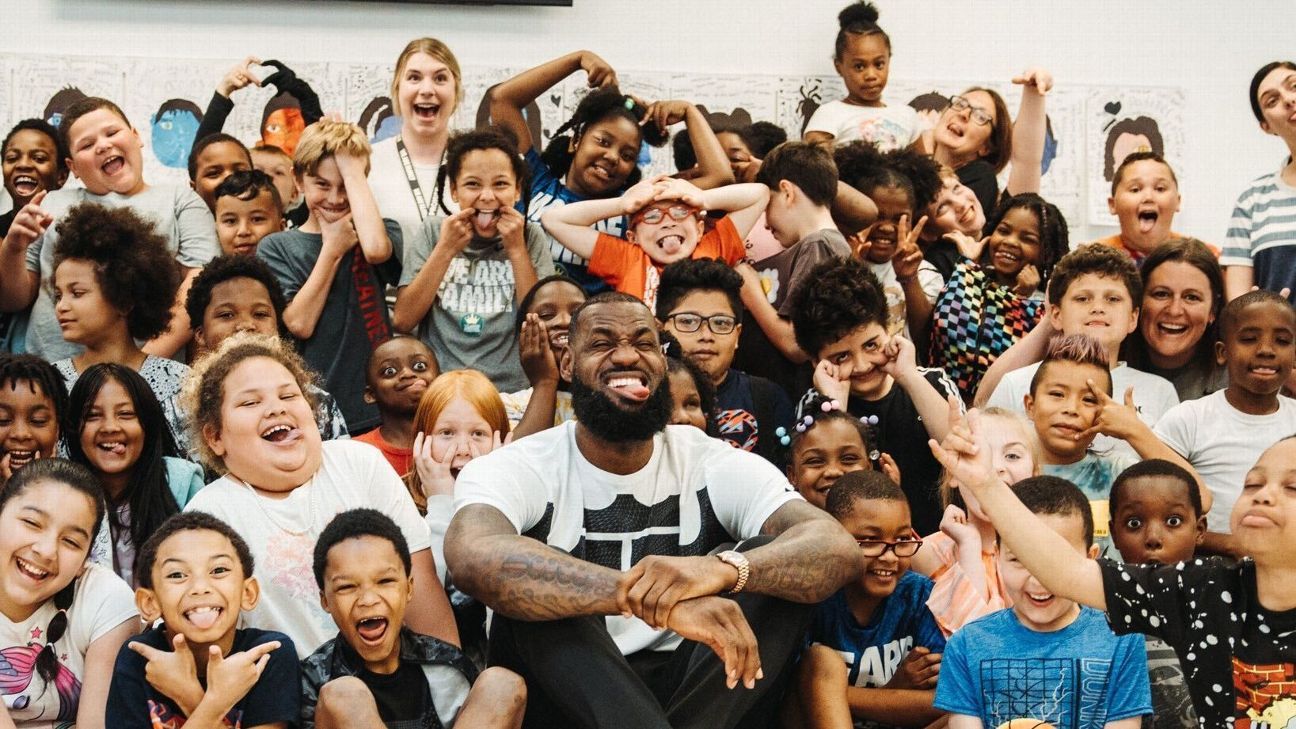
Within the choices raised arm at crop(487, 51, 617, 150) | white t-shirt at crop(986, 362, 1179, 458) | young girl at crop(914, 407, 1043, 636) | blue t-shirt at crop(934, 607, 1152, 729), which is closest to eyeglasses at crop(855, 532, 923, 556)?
young girl at crop(914, 407, 1043, 636)

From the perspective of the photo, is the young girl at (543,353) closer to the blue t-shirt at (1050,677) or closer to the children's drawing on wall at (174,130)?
the blue t-shirt at (1050,677)

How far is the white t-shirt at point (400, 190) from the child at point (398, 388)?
2.57 feet

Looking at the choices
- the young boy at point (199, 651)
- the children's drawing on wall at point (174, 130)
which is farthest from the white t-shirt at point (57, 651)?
the children's drawing on wall at point (174, 130)

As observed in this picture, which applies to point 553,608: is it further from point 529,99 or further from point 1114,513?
point 529,99

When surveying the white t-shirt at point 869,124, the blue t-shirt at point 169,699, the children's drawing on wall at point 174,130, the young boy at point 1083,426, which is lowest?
the blue t-shirt at point 169,699

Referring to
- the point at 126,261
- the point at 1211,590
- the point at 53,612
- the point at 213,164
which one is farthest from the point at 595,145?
the point at 1211,590

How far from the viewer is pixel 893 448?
15.8 feet

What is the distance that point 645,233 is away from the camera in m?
5.33

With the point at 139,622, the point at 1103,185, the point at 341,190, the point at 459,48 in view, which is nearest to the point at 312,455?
the point at 139,622

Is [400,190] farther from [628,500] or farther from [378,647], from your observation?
[378,647]

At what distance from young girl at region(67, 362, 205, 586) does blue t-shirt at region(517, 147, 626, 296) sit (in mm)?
1729

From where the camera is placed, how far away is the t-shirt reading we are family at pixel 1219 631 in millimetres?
3062

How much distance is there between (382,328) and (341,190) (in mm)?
522

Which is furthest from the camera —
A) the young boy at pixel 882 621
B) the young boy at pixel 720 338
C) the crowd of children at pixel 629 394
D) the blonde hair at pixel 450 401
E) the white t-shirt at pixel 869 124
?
the white t-shirt at pixel 869 124
